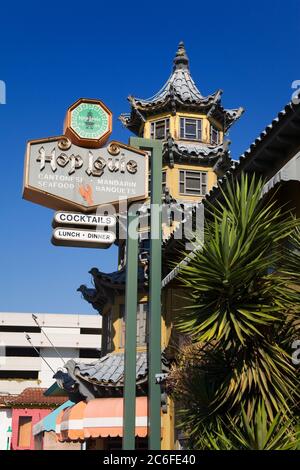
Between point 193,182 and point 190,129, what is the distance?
3.00 metres

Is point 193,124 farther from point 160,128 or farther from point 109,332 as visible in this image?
point 109,332

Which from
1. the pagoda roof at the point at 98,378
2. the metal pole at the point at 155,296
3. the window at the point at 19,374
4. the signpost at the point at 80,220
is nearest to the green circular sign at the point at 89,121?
the metal pole at the point at 155,296

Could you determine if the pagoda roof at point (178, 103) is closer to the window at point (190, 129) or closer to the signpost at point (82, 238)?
the window at point (190, 129)

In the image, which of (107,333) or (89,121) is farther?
(107,333)

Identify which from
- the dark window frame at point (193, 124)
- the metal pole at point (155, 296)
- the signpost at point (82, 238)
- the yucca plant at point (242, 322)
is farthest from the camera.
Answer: the dark window frame at point (193, 124)

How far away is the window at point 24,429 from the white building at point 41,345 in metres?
19.2

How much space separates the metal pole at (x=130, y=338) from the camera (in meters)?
9.61

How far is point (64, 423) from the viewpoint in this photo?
24.7 m

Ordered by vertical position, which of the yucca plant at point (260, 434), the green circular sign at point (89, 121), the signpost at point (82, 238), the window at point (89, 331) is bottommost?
the yucca plant at point (260, 434)

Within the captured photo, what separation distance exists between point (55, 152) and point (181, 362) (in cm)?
562

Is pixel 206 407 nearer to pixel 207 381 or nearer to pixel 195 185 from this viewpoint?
pixel 207 381

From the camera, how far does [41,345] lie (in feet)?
274

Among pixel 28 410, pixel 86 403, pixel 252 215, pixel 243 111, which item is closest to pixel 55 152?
pixel 252 215

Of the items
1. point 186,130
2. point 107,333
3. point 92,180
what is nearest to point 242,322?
point 92,180
